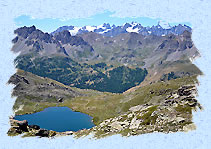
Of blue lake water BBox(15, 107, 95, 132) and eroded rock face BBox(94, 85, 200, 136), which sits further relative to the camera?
blue lake water BBox(15, 107, 95, 132)

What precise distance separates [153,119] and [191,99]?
72.3 ft

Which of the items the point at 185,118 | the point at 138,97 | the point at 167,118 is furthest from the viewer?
the point at 138,97

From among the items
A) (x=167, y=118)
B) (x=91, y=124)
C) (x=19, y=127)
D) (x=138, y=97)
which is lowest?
(x=167, y=118)

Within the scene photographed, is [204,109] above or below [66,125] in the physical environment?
below

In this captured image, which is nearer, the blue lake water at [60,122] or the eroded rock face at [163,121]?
the eroded rock face at [163,121]

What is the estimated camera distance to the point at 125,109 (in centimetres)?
18100

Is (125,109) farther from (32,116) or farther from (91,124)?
(32,116)

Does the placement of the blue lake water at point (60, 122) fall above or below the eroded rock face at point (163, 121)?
above

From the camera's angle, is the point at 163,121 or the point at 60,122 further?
the point at 60,122

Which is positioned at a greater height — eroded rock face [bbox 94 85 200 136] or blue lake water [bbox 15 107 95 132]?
blue lake water [bbox 15 107 95 132]

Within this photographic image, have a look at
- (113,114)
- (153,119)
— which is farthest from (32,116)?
(153,119)

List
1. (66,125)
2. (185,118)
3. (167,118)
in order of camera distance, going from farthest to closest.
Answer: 1. (66,125)
2. (167,118)
3. (185,118)

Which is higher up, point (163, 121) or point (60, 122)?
point (60, 122)

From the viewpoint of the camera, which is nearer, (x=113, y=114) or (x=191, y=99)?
(x=191, y=99)
